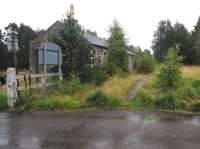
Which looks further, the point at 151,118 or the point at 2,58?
the point at 2,58

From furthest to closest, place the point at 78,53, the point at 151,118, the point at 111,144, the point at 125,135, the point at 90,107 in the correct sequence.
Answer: the point at 78,53 → the point at 90,107 → the point at 151,118 → the point at 125,135 → the point at 111,144

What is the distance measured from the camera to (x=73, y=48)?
1501 centimetres

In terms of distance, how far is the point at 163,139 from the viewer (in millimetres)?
6051

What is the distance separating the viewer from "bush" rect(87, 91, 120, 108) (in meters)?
10.2

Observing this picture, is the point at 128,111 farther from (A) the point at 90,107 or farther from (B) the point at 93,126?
(B) the point at 93,126

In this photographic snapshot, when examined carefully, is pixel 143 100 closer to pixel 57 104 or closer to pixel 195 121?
pixel 195 121

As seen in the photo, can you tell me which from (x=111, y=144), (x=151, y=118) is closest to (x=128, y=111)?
(x=151, y=118)

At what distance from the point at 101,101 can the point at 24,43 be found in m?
55.7

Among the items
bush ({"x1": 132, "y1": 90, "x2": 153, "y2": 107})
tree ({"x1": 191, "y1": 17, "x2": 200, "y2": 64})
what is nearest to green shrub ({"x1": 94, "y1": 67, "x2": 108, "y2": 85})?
bush ({"x1": 132, "y1": 90, "x2": 153, "y2": 107})

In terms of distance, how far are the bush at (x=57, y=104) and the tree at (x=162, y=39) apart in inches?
1629

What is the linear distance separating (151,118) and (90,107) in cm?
252

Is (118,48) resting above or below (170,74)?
above

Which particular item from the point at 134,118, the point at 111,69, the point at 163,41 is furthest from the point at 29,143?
the point at 163,41

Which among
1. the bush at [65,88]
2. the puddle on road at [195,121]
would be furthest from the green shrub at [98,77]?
the puddle on road at [195,121]
